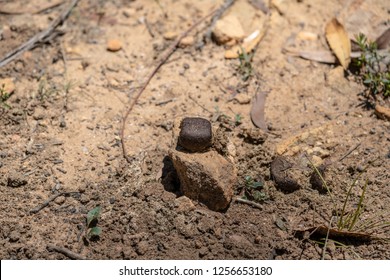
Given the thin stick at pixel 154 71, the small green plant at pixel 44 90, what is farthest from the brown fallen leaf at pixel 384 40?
the small green plant at pixel 44 90

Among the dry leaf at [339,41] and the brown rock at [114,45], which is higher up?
the dry leaf at [339,41]

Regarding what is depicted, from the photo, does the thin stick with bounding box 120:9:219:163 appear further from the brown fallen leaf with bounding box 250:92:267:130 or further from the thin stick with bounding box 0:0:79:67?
the thin stick with bounding box 0:0:79:67

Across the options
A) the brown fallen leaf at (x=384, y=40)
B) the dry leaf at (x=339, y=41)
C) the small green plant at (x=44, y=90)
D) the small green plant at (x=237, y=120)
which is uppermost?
the brown fallen leaf at (x=384, y=40)

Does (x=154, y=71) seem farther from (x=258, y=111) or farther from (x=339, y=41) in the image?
(x=339, y=41)

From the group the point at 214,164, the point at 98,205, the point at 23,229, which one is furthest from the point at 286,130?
the point at 23,229

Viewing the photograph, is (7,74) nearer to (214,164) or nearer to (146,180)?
(146,180)

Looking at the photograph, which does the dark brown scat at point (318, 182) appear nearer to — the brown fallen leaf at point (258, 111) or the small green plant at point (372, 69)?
the brown fallen leaf at point (258, 111)

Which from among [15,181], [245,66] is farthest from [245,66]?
[15,181]
